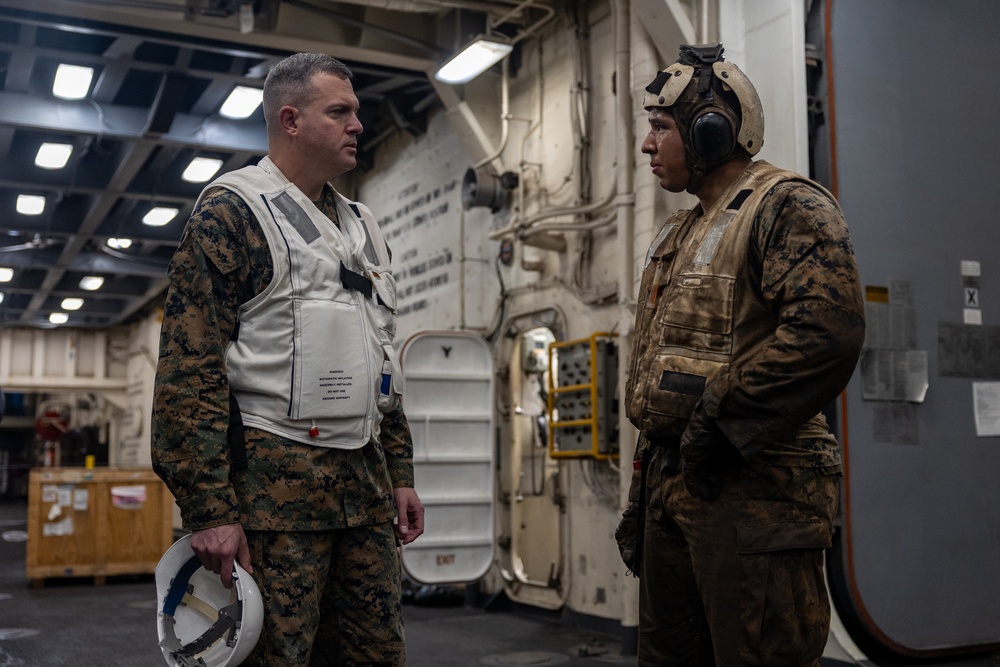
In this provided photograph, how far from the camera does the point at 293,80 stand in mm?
2502

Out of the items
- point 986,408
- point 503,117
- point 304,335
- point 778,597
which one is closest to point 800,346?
point 778,597

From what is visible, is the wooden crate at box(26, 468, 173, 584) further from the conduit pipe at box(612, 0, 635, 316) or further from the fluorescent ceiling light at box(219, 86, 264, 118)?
the conduit pipe at box(612, 0, 635, 316)

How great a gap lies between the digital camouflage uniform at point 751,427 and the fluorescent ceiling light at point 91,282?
16174 mm

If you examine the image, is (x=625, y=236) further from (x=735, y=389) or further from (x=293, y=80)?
(x=735, y=389)

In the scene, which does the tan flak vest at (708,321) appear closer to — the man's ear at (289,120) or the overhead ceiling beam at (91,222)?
the man's ear at (289,120)

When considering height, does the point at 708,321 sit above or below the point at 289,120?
below

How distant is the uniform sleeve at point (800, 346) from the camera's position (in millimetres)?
2178

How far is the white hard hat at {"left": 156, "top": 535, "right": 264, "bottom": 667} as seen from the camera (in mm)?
2107

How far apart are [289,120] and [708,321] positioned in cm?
115

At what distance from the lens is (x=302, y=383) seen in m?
2.29

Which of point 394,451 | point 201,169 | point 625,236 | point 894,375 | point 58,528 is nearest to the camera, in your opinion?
point 394,451

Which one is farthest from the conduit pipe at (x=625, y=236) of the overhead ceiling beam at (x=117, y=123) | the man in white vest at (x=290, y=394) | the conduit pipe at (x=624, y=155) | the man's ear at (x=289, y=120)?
the overhead ceiling beam at (x=117, y=123)

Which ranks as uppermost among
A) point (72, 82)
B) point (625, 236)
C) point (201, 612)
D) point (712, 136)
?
point (72, 82)

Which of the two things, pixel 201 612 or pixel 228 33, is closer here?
pixel 201 612
